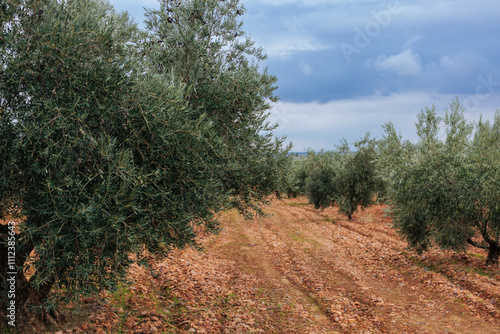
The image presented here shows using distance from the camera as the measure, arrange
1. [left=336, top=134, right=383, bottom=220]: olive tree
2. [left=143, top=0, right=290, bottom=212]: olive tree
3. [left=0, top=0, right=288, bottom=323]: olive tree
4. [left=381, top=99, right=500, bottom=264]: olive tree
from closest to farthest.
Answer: [left=0, top=0, right=288, bottom=323]: olive tree, [left=143, top=0, right=290, bottom=212]: olive tree, [left=381, top=99, right=500, bottom=264]: olive tree, [left=336, top=134, right=383, bottom=220]: olive tree

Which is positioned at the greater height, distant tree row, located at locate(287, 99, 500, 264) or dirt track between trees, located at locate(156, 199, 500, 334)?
distant tree row, located at locate(287, 99, 500, 264)

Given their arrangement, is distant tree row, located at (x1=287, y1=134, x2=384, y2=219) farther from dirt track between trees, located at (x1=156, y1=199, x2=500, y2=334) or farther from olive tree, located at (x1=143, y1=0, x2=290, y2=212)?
olive tree, located at (x1=143, y1=0, x2=290, y2=212)

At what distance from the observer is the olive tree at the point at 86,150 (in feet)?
24.5

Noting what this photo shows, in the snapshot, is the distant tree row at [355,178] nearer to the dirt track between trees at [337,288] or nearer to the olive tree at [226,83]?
the dirt track between trees at [337,288]

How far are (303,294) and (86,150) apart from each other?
13009mm

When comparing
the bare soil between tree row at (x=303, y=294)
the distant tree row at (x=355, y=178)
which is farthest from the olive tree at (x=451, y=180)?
the distant tree row at (x=355, y=178)

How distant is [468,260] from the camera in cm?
2133

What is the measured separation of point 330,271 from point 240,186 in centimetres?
1113

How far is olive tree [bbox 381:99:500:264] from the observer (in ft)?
58.0

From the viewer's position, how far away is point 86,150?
7.84 m

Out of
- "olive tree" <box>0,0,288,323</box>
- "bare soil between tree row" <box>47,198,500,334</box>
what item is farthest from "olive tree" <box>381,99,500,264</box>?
"olive tree" <box>0,0,288,323</box>

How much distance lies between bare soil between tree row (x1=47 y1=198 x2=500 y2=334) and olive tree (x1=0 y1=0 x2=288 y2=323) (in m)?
3.01

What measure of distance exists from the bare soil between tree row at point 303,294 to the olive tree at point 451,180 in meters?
2.53

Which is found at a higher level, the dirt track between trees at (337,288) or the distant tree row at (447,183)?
the distant tree row at (447,183)
